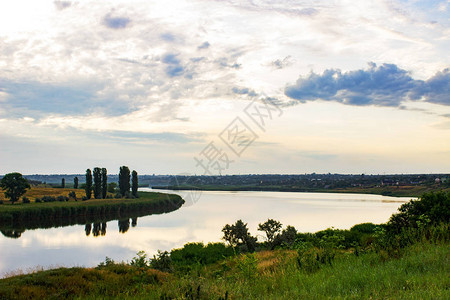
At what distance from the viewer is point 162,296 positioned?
613 centimetres

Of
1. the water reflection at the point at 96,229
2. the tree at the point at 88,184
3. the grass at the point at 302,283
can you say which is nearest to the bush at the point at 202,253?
the grass at the point at 302,283

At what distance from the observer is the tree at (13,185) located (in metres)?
52.8

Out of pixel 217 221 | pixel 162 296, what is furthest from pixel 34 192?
pixel 162 296

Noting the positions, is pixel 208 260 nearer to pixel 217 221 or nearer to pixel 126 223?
pixel 217 221

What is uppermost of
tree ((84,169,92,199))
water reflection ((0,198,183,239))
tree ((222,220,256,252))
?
tree ((84,169,92,199))

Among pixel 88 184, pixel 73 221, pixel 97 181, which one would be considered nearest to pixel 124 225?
pixel 73 221

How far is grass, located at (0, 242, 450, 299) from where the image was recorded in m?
5.25

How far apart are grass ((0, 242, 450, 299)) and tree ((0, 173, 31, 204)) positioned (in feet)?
170

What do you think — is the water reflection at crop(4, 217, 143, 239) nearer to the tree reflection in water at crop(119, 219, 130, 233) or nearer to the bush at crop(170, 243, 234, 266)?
the tree reflection in water at crop(119, 219, 130, 233)

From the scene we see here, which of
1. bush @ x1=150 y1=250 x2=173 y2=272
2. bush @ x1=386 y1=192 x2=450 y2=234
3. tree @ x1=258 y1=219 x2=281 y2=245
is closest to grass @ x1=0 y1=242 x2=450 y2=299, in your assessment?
bush @ x1=150 y1=250 x2=173 y2=272

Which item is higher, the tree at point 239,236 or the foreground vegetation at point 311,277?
the foreground vegetation at point 311,277

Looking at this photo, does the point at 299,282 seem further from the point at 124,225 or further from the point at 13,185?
the point at 13,185

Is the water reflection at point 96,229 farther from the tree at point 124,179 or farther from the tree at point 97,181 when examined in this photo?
the tree at point 124,179

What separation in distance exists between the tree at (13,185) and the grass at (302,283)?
5173cm
